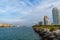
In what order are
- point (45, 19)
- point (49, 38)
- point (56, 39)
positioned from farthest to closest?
point (45, 19) < point (49, 38) < point (56, 39)

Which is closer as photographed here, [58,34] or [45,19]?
[58,34]

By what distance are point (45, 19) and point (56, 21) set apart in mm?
38827

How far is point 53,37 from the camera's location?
21609mm

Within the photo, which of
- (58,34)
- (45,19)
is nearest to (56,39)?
(58,34)

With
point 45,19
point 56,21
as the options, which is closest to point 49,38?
point 56,21

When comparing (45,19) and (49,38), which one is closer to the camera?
(49,38)

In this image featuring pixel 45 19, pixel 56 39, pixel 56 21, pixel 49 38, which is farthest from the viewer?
pixel 45 19

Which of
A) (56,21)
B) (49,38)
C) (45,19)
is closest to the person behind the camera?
(49,38)

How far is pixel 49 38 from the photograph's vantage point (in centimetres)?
2292

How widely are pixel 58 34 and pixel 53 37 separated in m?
1.09

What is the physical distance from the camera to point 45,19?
13138 cm

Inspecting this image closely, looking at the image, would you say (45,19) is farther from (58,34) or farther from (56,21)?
(58,34)

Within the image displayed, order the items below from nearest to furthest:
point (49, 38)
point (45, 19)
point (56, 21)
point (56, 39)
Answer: point (56, 39)
point (49, 38)
point (56, 21)
point (45, 19)

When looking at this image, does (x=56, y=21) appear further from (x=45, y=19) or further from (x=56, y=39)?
(x=56, y=39)
